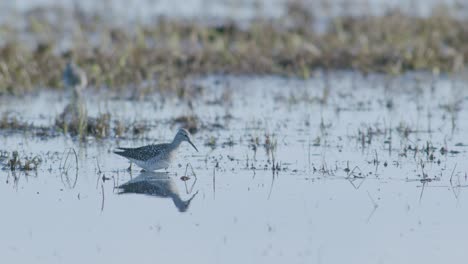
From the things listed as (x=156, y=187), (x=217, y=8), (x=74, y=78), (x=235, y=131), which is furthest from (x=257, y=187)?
(x=217, y=8)

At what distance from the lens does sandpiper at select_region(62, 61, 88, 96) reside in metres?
15.6

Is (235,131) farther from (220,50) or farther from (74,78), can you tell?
(220,50)

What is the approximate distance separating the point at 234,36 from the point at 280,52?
1.80 meters

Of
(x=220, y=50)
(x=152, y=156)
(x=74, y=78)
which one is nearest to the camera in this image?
(x=152, y=156)

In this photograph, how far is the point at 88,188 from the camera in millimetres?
10195

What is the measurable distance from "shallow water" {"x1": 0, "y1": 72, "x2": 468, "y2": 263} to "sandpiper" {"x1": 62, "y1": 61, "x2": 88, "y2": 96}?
0.77ft

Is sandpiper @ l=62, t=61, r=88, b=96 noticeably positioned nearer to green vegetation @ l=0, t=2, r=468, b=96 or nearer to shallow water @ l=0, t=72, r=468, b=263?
shallow water @ l=0, t=72, r=468, b=263

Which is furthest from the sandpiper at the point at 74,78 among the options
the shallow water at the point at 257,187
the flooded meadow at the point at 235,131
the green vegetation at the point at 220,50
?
the green vegetation at the point at 220,50

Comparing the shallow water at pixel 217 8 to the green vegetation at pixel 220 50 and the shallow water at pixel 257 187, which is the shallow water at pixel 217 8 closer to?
the green vegetation at pixel 220 50

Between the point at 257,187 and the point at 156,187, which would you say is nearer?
the point at 257,187

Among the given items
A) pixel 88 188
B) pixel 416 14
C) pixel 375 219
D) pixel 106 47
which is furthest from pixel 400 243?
pixel 416 14

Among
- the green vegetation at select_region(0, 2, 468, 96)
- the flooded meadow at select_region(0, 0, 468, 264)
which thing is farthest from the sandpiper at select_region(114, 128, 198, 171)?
the green vegetation at select_region(0, 2, 468, 96)

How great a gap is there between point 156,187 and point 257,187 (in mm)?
1018

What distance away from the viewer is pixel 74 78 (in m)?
15.7
